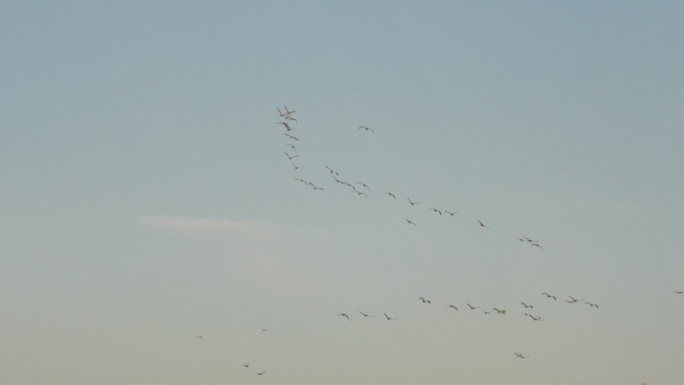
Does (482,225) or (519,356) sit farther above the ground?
(482,225)

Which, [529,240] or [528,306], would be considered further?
[528,306]

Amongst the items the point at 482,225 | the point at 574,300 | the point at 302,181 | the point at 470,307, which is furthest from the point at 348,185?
the point at 574,300

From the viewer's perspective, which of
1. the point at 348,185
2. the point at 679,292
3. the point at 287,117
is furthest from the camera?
the point at 679,292

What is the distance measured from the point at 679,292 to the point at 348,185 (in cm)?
5055

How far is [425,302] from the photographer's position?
164500mm

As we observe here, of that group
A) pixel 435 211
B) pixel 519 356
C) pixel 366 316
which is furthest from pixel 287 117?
pixel 519 356

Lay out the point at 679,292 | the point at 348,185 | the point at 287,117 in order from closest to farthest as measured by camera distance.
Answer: the point at 287,117
the point at 348,185
the point at 679,292

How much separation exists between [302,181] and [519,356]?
42463 mm

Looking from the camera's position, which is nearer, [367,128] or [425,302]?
[367,128]

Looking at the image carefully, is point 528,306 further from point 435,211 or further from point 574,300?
point 435,211

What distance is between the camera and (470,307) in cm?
16725

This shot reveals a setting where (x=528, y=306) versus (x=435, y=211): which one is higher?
(x=435, y=211)

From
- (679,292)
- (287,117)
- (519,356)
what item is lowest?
(519,356)

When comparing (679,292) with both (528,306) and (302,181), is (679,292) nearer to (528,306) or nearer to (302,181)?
(528,306)
